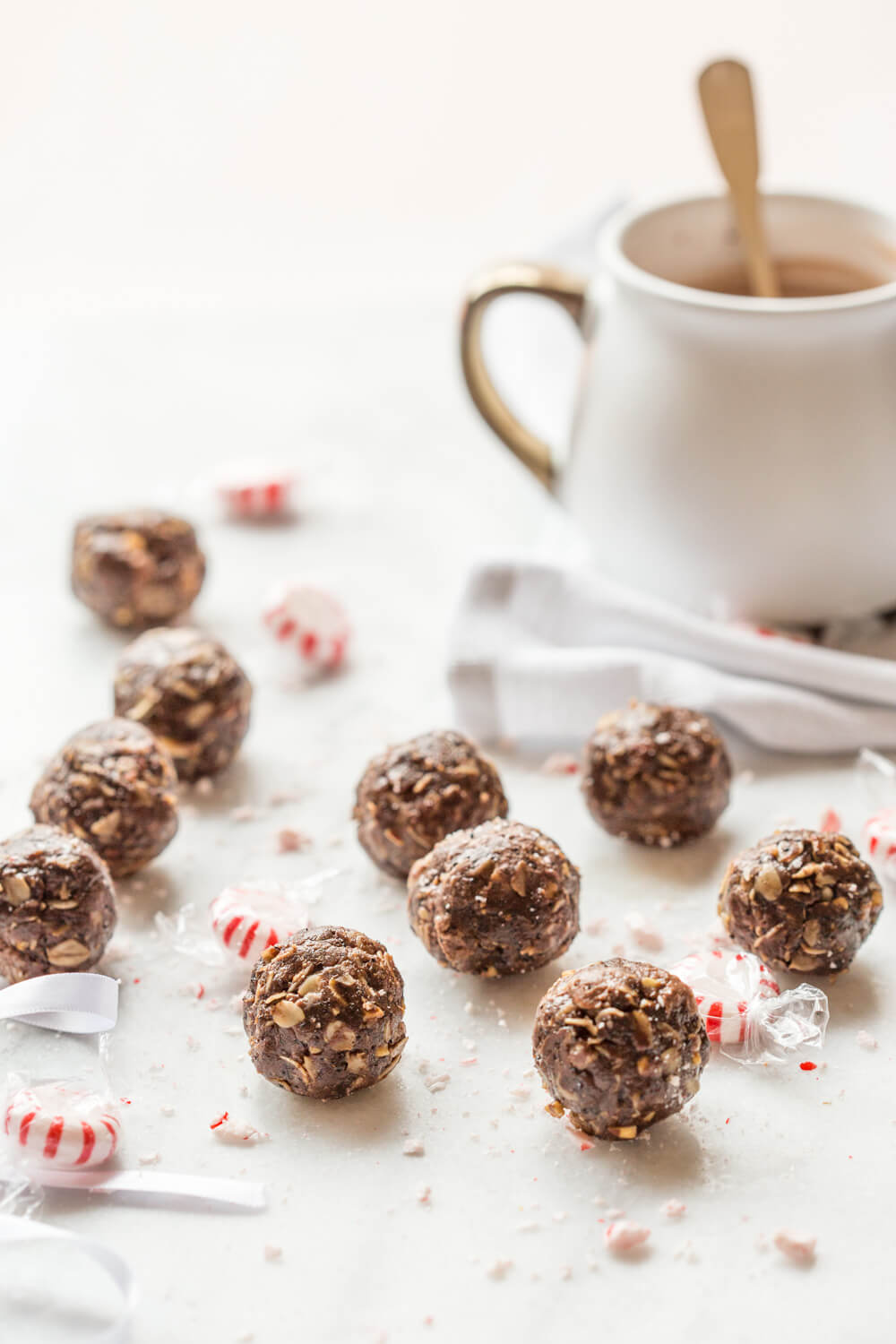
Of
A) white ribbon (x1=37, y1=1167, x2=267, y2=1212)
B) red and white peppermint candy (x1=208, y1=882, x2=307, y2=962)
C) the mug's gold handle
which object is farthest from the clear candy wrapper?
the mug's gold handle

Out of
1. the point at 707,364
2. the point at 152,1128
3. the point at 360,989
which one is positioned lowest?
the point at 152,1128

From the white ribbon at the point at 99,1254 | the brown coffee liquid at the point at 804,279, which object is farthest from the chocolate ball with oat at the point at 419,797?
the brown coffee liquid at the point at 804,279

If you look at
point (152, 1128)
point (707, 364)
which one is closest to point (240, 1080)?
point (152, 1128)

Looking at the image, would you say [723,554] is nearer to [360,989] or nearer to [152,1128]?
[360,989]

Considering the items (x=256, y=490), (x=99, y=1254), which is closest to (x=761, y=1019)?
(x=99, y=1254)

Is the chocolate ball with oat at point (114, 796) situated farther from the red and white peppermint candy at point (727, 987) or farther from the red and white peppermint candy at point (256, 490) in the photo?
the red and white peppermint candy at point (256, 490)

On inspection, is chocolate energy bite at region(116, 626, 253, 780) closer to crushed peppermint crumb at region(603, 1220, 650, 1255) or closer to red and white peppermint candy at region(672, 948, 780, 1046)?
red and white peppermint candy at region(672, 948, 780, 1046)
